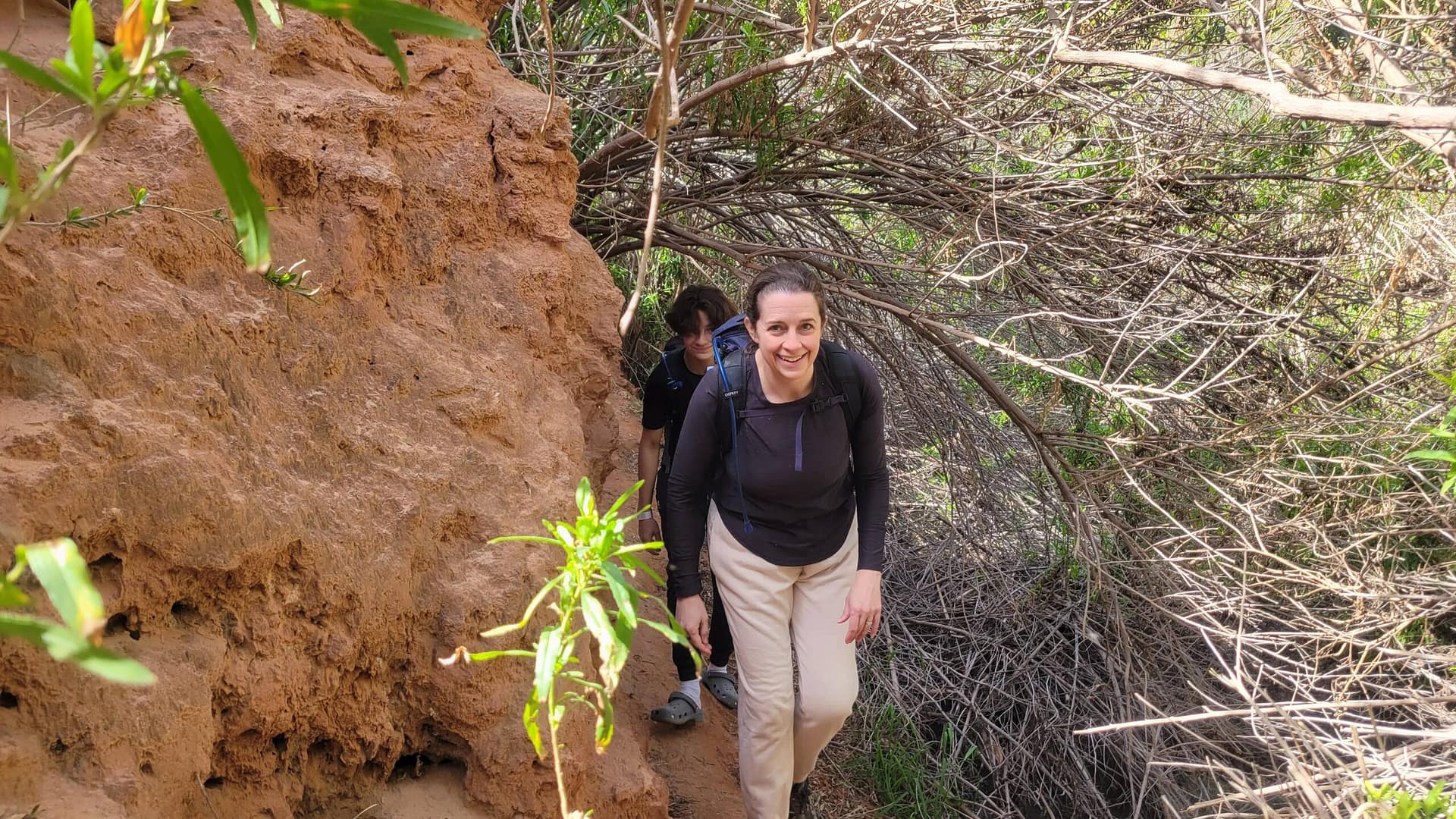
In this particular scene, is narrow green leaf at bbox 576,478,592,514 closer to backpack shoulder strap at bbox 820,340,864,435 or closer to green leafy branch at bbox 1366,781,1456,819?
backpack shoulder strap at bbox 820,340,864,435

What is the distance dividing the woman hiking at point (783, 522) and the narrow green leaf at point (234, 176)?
1.96 m

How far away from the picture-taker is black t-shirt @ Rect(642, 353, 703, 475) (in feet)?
13.2

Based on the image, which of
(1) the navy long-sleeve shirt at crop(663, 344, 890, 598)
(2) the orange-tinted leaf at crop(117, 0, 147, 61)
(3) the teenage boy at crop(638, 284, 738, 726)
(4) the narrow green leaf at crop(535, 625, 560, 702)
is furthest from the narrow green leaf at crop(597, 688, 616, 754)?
(3) the teenage boy at crop(638, 284, 738, 726)

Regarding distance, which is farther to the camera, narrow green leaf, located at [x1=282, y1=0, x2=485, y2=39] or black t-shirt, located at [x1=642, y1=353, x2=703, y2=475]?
black t-shirt, located at [x1=642, y1=353, x2=703, y2=475]

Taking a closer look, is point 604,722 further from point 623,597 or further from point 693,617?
point 693,617

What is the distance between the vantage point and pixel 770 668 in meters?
3.32

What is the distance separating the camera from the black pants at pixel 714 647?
412cm

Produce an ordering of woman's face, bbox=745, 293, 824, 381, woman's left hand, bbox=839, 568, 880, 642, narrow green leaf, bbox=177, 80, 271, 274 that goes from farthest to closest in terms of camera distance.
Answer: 1. woman's left hand, bbox=839, 568, 880, 642
2. woman's face, bbox=745, 293, 824, 381
3. narrow green leaf, bbox=177, 80, 271, 274

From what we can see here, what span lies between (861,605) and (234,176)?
2.46 meters

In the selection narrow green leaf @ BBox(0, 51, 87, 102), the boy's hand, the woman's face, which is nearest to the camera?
narrow green leaf @ BBox(0, 51, 87, 102)

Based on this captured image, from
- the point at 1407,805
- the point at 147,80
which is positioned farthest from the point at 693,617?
the point at 147,80

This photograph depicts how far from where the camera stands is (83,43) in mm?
1214

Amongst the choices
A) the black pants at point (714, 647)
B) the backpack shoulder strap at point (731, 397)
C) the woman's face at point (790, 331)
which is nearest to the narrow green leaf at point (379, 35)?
the woman's face at point (790, 331)

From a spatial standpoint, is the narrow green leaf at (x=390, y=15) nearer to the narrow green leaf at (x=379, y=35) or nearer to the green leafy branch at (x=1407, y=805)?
the narrow green leaf at (x=379, y=35)
